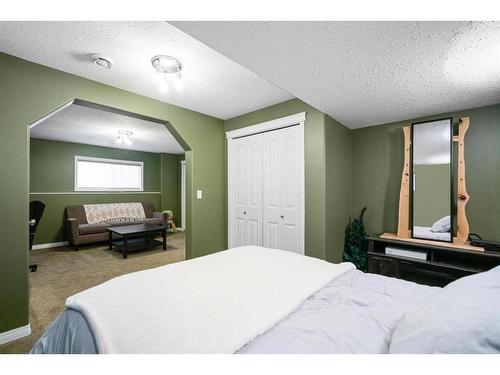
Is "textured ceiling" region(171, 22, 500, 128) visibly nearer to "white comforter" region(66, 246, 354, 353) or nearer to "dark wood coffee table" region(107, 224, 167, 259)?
"white comforter" region(66, 246, 354, 353)

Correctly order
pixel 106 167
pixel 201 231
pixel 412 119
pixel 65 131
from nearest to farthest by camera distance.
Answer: pixel 412 119, pixel 201 231, pixel 65 131, pixel 106 167

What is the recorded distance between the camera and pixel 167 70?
1.96 m

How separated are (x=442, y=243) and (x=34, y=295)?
14.9 feet

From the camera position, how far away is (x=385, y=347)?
0.73 metres

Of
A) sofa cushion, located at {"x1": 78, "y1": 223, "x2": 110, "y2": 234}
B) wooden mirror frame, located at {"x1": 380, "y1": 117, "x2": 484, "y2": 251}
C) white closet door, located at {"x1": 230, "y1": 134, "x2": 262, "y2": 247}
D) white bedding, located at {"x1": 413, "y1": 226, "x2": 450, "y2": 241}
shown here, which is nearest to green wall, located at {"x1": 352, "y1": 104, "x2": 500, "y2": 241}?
wooden mirror frame, located at {"x1": 380, "y1": 117, "x2": 484, "y2": 251}

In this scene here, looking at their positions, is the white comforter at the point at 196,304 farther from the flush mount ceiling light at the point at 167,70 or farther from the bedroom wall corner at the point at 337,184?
the flush mount ceiling light at the point at 167,70

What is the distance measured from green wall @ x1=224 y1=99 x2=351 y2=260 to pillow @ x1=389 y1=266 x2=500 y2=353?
5.61 feet

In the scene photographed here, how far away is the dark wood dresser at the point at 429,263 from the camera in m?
2.17

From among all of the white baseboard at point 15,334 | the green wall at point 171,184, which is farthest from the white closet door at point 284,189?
the green wall at point 171,184

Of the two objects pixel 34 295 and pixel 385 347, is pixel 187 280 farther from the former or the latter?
pixel 34 295

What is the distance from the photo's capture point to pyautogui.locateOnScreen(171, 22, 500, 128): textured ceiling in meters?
1.23

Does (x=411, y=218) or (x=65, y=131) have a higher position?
(x=65, y=131)
